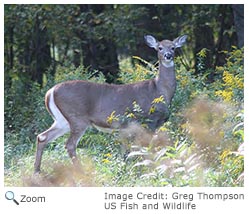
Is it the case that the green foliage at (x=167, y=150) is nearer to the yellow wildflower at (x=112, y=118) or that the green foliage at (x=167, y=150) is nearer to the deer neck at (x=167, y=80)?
the yellow wildflower at (x=112, y=118)

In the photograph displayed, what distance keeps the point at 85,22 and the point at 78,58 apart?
6.16 feet

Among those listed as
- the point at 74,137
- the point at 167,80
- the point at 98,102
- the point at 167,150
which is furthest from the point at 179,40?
the point at 167,150

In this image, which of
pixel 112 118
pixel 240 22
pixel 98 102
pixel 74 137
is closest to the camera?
pixel 112 118

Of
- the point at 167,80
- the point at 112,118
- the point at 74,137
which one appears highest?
the point at 167,80

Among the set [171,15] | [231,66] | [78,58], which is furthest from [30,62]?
[231,66]

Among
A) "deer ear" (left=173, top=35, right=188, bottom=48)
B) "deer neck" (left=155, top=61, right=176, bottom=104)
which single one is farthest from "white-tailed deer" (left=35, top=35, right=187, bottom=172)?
"deer ear" (left=173, top=35, right=188, bottom=48)

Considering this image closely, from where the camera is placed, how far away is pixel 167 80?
406 inches

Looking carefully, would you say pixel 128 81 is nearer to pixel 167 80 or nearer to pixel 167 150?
pixel 167 80

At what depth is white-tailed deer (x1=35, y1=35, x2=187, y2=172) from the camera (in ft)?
32.1

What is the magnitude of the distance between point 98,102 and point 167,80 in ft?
3.07

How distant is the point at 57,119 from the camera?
9.89 m

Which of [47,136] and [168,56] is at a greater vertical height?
[168,56]
